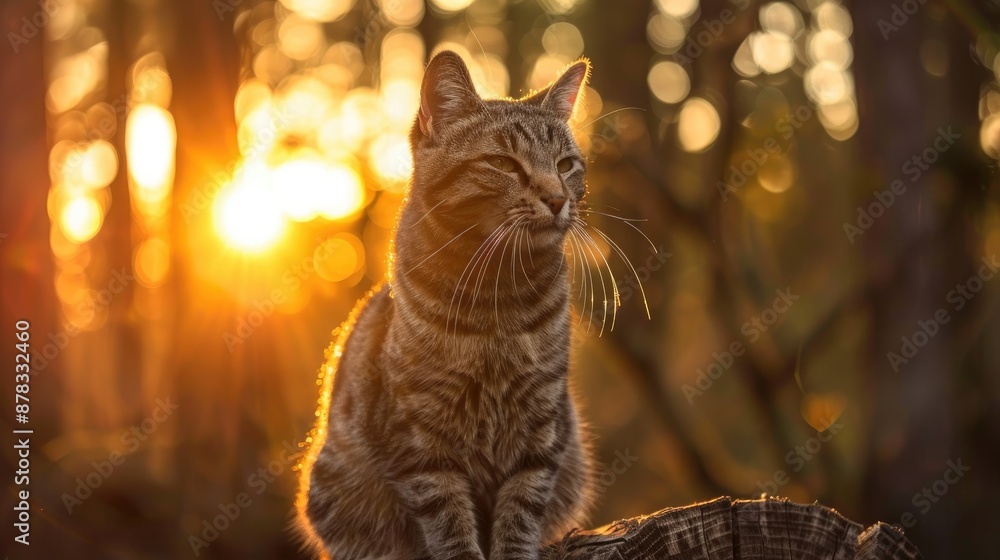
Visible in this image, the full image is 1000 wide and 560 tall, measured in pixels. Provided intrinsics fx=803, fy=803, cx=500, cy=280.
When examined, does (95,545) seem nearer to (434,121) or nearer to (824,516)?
(434,121)

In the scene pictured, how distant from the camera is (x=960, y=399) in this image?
24.0 feet

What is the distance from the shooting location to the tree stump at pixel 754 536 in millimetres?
3035

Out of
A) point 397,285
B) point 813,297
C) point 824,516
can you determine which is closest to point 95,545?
point 397,285

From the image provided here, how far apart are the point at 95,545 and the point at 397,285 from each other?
5.13m

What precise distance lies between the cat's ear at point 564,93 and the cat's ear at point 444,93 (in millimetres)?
538
